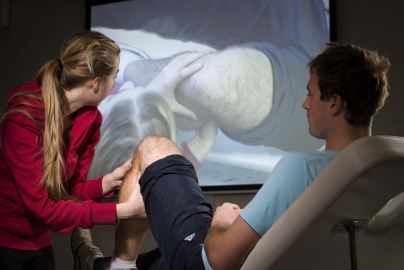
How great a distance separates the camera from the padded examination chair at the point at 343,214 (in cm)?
81

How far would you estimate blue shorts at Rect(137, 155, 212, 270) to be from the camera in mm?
1283

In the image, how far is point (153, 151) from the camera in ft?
4.93

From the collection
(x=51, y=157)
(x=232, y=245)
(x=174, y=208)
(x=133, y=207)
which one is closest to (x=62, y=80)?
(x=51, y=157)

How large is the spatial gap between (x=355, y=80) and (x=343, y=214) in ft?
1.16

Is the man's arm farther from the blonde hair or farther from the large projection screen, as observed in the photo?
the large projection screen

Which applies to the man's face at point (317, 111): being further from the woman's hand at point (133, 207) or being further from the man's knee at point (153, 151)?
the woman's hand at point (133, 207)

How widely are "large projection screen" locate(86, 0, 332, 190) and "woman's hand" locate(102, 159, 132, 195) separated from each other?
126cm

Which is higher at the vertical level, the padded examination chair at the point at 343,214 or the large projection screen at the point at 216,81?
the padded examination chair at the point at 343,214

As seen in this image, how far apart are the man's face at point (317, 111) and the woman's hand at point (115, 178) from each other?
27.6 inches

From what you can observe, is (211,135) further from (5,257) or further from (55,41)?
(5,257)

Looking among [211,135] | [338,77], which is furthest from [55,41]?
[338,77]

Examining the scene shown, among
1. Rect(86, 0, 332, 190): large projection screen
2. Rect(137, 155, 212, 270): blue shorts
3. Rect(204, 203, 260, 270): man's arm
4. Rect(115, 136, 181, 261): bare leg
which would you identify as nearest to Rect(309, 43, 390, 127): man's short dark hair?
Rect(204, 203, 260, 270): man's arm

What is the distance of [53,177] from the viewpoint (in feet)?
5.14

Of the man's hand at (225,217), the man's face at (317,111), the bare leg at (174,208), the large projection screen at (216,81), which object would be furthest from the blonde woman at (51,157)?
the large projection screen at (216,81)
